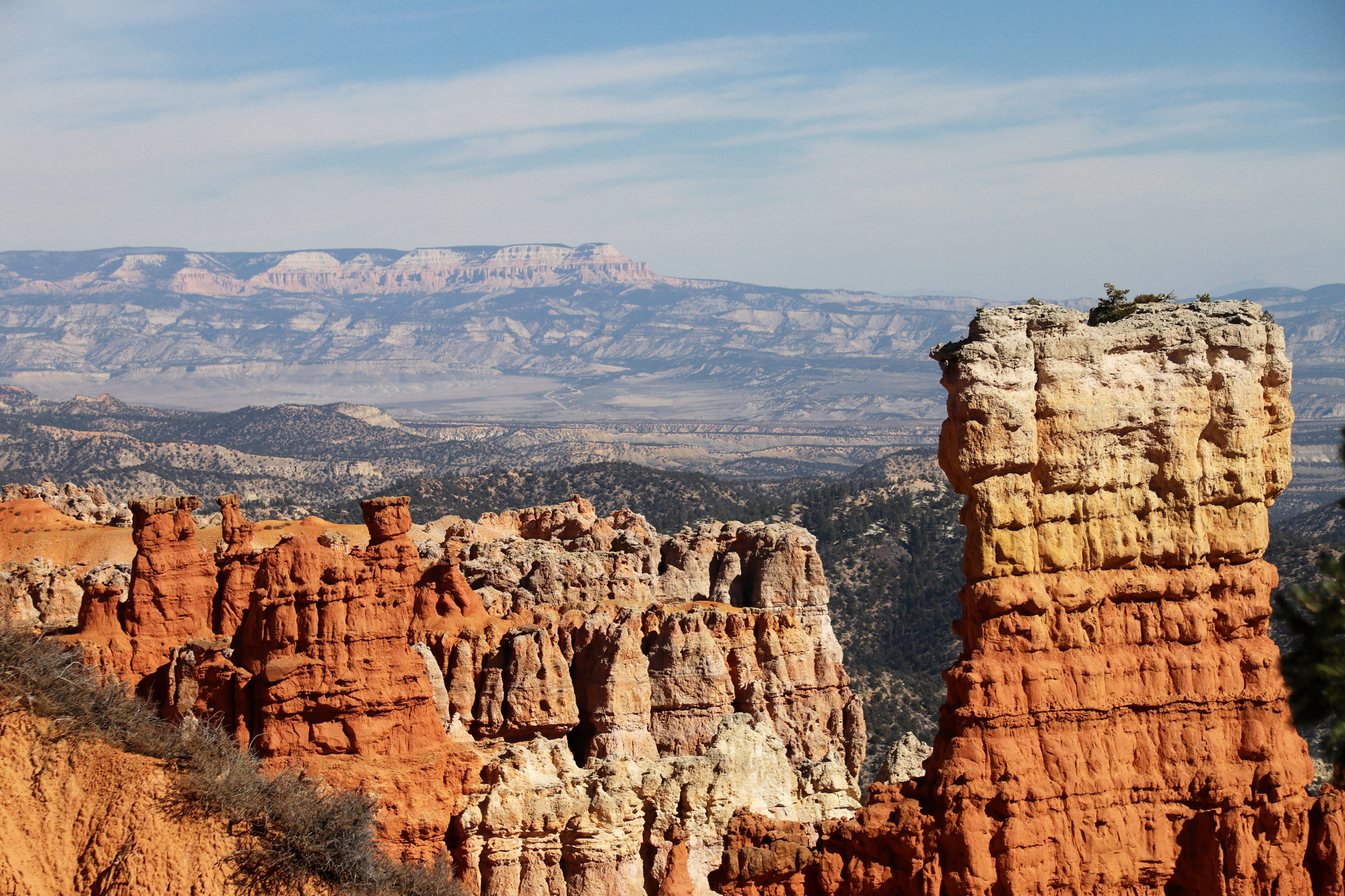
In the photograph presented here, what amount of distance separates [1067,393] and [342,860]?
1531cm

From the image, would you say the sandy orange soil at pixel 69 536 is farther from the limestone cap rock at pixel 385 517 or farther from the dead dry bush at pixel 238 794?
the dead dry bush at pixel 238 794

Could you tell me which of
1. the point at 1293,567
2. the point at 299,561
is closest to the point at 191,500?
the point at 299,561

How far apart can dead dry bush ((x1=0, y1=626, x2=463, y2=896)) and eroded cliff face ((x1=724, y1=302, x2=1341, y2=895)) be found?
9409 mm

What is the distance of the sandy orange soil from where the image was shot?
68.2m

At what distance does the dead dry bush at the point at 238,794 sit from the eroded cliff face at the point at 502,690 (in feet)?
17.8

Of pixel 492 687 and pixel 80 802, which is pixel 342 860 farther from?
pixel 492 687

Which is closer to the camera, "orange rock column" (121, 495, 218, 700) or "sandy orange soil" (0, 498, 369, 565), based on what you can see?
"orange rock column" (121, 495, 218, 700)

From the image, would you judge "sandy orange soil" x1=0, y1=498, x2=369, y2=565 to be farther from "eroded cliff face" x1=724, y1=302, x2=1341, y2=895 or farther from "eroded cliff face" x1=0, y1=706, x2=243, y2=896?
"eroded cliff face" x1=724, y1=302, x2=1341, y2=895

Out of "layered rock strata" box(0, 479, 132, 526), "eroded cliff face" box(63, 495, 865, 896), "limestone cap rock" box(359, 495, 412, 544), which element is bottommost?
"eroded cliff face" box(63, 495, 865, 896)

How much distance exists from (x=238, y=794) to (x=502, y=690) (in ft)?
51.8

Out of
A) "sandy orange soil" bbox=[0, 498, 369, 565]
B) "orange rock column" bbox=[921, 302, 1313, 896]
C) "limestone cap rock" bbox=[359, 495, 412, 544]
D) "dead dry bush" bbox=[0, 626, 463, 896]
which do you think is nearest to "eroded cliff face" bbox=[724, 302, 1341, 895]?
"orange rock column" bbox=[921, 302, 1313, 896]

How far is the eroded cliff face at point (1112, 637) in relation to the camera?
958 inches

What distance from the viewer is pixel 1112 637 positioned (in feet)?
82.1

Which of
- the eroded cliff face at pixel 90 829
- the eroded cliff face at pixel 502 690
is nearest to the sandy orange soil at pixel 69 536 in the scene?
the eroded cliff face at pixel 502 690
